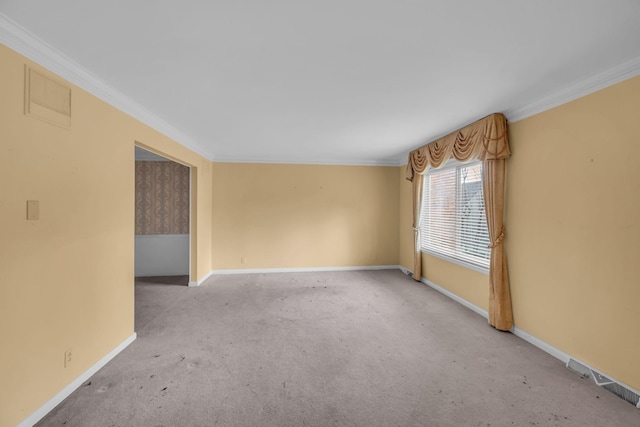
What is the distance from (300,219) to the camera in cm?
570

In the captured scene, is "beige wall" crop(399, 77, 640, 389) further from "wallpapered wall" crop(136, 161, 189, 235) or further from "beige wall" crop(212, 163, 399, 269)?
"wallpapered wall" crop(136, 161, 189, 235)

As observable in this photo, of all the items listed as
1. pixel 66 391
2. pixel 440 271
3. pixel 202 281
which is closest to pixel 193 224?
pixel 202 281

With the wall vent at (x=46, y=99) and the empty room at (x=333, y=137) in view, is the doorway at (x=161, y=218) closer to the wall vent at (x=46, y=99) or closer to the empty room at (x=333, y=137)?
the empty room at (x=333, y=137)

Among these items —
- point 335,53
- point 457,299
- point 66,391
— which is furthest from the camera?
point 457,299

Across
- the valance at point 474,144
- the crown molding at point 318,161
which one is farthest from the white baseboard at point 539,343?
the crown molding at point 318,161

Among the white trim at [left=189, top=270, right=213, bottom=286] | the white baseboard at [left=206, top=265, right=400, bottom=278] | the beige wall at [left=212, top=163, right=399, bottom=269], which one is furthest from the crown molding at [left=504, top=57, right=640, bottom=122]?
the white trim at [left=189, top=270, right=213, bottom=286]

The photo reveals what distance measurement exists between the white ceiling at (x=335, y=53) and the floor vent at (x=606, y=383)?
2.45 meters

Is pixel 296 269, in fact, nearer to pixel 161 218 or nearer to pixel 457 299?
pixel 161 218

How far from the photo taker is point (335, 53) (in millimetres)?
1809

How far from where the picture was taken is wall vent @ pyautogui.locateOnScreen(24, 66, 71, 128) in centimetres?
167

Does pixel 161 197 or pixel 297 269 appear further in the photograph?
pixel 297 269

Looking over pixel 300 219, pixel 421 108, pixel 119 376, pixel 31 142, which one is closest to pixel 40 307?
pixel 119 376

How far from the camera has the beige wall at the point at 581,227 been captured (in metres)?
1.98

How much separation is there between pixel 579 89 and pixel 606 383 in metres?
2.51
